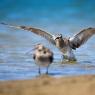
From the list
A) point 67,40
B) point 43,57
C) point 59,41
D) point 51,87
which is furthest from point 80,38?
point 51,87

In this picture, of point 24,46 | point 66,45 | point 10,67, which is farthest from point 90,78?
point 24,46

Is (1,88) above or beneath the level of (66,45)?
beneath

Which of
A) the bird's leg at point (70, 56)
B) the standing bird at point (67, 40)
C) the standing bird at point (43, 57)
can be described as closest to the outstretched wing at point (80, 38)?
the standing bird at point (67, 40)

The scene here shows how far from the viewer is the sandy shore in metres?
5.57

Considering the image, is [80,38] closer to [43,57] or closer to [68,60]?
[68,60]

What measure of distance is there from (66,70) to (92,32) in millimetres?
2354

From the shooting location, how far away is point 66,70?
865 cm

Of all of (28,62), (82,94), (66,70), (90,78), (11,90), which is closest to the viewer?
(82,94)

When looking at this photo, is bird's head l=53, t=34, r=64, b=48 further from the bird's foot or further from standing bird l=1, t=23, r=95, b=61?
the bird's foot

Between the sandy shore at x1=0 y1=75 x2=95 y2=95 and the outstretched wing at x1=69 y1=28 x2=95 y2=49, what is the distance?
14.1ft

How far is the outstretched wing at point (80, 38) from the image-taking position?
1066 cm

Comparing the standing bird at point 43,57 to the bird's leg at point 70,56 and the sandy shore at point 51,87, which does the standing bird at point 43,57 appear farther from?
the bird's leg at point 70,56

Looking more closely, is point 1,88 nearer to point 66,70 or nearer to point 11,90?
point 11,90

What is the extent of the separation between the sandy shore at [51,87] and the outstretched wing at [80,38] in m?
4.30
